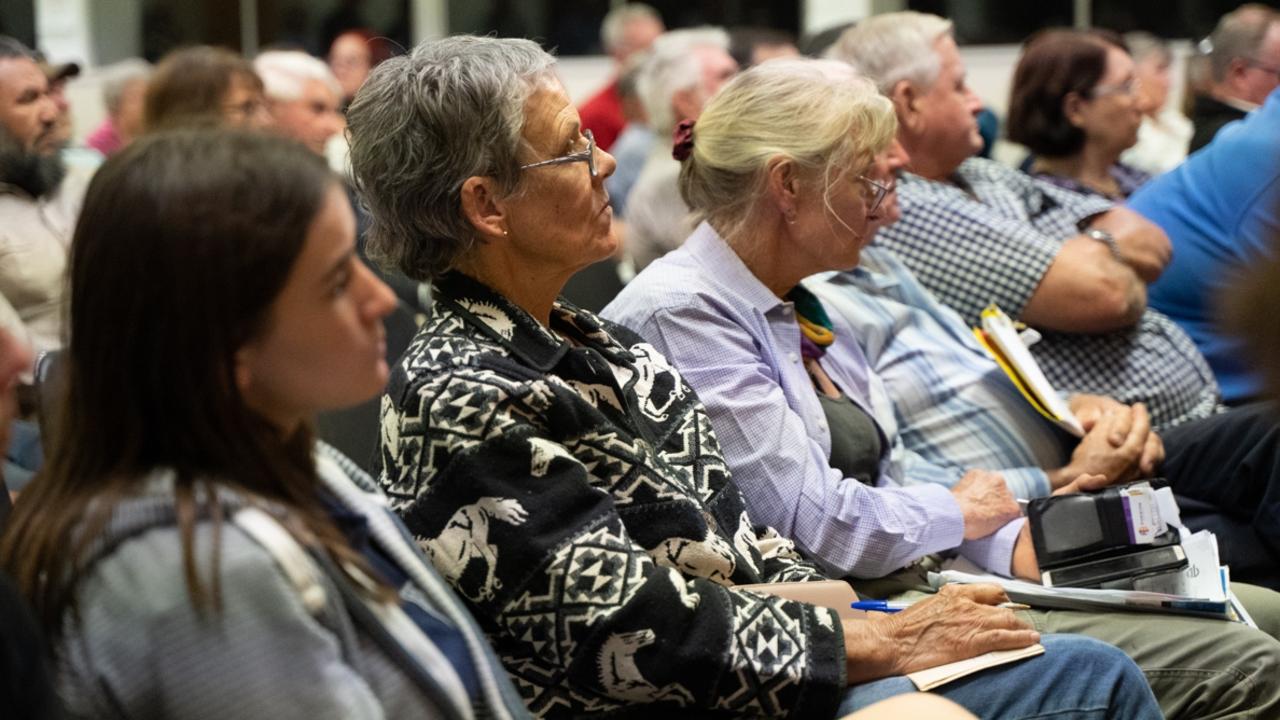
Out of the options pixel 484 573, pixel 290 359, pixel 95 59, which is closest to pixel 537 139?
pixel 484 573

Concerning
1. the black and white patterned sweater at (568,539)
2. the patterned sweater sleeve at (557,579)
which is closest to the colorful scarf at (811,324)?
the black and white patterned sweater at (568,539)

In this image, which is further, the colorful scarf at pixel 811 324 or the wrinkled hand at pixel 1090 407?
the wrinkled hand at pixel 1090 407

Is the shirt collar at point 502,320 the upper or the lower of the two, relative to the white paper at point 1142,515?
upper

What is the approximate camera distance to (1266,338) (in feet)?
3.30

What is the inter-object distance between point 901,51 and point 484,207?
1797mm

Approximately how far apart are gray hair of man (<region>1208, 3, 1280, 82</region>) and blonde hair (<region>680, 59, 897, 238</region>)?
10.4 ft

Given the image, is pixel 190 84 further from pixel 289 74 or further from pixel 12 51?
pixel 289 74

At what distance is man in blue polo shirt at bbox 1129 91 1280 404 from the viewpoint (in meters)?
3.38

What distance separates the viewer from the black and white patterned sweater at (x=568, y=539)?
65.3 inches

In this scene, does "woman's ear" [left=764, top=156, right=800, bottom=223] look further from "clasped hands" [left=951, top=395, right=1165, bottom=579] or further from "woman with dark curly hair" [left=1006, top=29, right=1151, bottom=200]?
"woman with dark curly hair" [left=1006, top=29, right=1151, bottom=200]

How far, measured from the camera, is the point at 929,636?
189 cm

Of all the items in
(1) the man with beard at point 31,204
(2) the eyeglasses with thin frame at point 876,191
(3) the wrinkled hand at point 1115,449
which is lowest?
(1) the man with beard at point 31,204

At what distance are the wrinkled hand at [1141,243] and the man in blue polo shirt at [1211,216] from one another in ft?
0.45

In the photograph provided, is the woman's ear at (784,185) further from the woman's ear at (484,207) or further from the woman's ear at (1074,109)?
the woman's ear at (1074,109)
